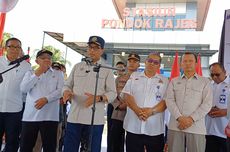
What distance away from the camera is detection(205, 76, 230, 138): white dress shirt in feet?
9.88

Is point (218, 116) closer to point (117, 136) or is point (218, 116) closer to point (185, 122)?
point (185, 122)

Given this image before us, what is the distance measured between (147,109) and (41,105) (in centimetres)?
107

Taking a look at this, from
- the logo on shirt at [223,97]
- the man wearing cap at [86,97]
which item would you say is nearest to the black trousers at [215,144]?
the logo on shirt at [223,97]

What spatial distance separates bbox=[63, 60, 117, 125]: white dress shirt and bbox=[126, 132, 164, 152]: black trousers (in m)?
0.38

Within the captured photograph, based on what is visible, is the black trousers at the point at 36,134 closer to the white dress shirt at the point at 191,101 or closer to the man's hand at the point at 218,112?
the white dress shirt at the point at 191,101

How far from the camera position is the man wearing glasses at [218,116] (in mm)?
3004

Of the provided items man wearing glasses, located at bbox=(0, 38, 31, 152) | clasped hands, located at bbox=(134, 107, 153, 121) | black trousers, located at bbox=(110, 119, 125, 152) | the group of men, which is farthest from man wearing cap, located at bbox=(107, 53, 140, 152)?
man wearing glasses, located at bbox=(0, 38, 31, 152)

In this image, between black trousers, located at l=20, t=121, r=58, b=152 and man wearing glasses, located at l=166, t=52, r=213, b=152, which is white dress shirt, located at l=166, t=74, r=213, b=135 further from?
black trousers, located at l=20, t=121, r=58, b=152

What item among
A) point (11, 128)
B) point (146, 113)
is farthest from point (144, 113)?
point (11, 128)

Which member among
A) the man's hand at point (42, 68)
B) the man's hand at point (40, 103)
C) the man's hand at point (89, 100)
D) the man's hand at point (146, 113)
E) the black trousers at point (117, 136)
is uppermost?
Result: the man's hand at point (42, 68)

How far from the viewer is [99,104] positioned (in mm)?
2439

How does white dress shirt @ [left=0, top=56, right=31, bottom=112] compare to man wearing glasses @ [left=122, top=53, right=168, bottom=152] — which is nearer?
man wearing glasses @ [left=122, top=53, right=168, bottom=152]

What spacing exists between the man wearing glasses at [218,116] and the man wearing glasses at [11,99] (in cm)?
216

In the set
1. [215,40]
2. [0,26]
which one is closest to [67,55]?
[215,40]
